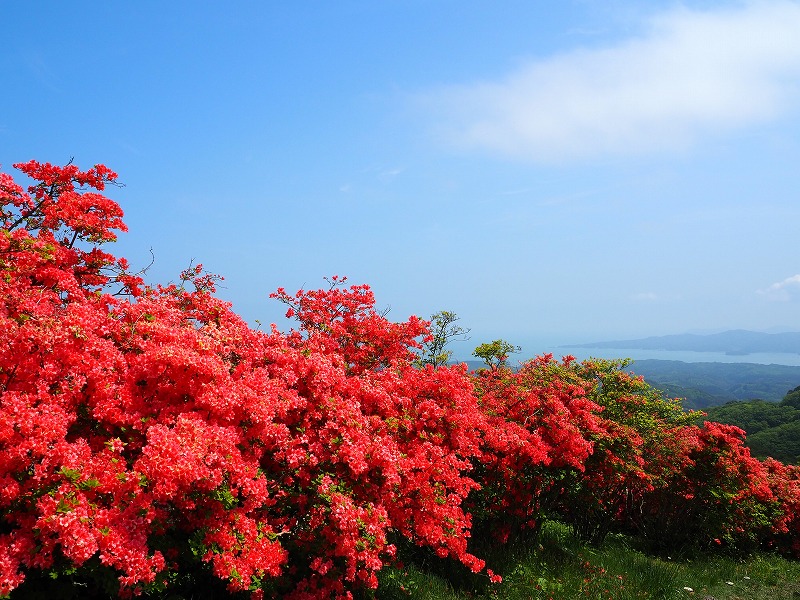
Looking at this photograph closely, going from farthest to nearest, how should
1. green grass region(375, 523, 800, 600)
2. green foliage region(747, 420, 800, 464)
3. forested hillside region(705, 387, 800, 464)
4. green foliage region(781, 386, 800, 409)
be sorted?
green foliage region(781, 386, 800, 409)
forested hillside region(705, 387, 800, 464)
green foliage region(747, 420, 800, 464)
green grass region(375, 523, 800, 600)

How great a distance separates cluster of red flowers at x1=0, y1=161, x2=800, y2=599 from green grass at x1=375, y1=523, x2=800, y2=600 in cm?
70

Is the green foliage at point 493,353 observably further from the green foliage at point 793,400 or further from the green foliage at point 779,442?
the green foliage at point 793,400

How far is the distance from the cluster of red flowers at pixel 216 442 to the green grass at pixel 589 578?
0.70 meters

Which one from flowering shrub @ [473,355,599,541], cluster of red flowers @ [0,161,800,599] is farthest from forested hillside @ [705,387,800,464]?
cluster of red flowers @ [0,161,800,599]

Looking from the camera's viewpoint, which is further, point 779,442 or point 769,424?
point 769,424

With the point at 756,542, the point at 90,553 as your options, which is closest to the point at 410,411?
the point at 90,553

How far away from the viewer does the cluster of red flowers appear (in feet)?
15.1

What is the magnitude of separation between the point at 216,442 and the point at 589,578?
30.3ft

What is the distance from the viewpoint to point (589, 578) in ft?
34.6

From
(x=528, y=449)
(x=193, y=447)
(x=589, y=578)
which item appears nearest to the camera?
(x=193, y=447)

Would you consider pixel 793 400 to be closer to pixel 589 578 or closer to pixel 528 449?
pixel 589 578

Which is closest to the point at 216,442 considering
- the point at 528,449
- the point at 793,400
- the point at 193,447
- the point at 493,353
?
the point at 193,447

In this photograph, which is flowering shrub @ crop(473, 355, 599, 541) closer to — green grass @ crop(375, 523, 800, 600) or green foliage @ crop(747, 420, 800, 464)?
A: green grass @ crop(375, 523, 800, 600)

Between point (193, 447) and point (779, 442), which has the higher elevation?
point (193, 447)
